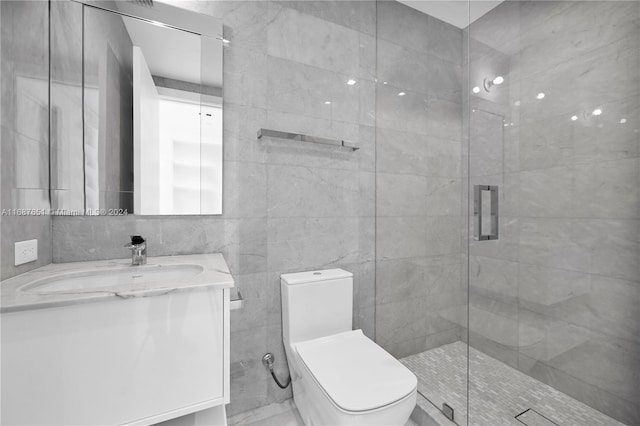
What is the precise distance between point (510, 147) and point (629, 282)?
780mm

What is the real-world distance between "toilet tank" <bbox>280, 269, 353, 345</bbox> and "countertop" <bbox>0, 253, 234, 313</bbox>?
1.40 feet

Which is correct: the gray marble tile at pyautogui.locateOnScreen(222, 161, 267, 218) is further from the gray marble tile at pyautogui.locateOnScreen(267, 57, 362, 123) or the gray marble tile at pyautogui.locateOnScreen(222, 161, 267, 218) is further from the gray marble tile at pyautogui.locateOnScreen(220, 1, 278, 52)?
the gray marble tile at pyautogui.locateOnScreen(220, 1, 278, 52)

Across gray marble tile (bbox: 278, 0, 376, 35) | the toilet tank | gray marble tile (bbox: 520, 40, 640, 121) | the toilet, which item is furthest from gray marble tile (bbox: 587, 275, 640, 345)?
gray marble tile (bbox: 278, 0, 376, 35)

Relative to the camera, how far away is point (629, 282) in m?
1.20

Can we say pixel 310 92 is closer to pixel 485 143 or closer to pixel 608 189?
pixel 485 143

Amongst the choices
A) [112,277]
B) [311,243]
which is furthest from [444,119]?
[112,277]

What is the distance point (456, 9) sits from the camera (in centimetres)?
171

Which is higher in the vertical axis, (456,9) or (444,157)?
(456,9)

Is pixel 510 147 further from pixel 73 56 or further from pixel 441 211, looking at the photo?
pixel 73 56

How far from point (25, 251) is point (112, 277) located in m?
0.28

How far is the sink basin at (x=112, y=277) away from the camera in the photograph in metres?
1.01

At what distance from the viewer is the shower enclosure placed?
1.22 meters

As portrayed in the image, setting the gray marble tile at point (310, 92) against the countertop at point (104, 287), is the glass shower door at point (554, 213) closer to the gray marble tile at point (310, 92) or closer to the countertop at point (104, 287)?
the gray marble tile at point (310, 92)

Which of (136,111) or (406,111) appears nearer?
(136,111)
